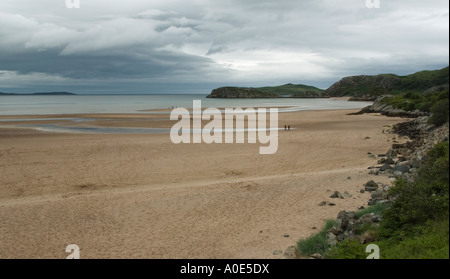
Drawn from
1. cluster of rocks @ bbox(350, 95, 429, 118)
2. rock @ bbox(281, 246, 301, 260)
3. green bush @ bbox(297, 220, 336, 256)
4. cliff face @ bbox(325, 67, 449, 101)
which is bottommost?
rock @ bbox(281, 246, 301, 260)

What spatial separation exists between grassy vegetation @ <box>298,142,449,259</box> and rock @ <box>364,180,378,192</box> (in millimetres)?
3994

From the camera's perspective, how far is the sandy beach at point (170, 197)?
31.6 ft

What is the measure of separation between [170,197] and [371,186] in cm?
783

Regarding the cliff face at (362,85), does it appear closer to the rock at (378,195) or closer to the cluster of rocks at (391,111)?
the cluster of rocks at (391,111)

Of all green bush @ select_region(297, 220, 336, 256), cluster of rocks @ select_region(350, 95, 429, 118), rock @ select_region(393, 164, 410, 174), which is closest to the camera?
green bush @ select_region(297, 220, 336, 256)

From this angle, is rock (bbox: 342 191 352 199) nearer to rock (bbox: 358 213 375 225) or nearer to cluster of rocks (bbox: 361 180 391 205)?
cluster of rocks (bbox: 361 180 391 205)

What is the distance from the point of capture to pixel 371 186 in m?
13.3

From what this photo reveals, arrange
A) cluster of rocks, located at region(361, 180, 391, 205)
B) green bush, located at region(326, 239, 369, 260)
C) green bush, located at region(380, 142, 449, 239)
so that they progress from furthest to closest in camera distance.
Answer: cluster of rocks, located at region(361, 180, 391, 205), green bush, located at region(380, 142, 449, 239), green bush, located at region(326, 239, 369, 260)

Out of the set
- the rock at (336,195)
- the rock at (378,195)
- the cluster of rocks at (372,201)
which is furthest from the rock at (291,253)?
the rock at (336,195)

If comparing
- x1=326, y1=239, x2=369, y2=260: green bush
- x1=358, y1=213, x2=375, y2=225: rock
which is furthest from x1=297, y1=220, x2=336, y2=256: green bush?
x1=358, y1=213, x2=375, y2=225: rock

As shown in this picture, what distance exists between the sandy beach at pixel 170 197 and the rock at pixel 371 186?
45 cm

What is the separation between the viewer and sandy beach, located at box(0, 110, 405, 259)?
9633 millimetres

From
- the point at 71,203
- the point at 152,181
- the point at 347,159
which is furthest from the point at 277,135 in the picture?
the point at 71,203

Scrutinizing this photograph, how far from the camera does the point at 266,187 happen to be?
14.8 m
